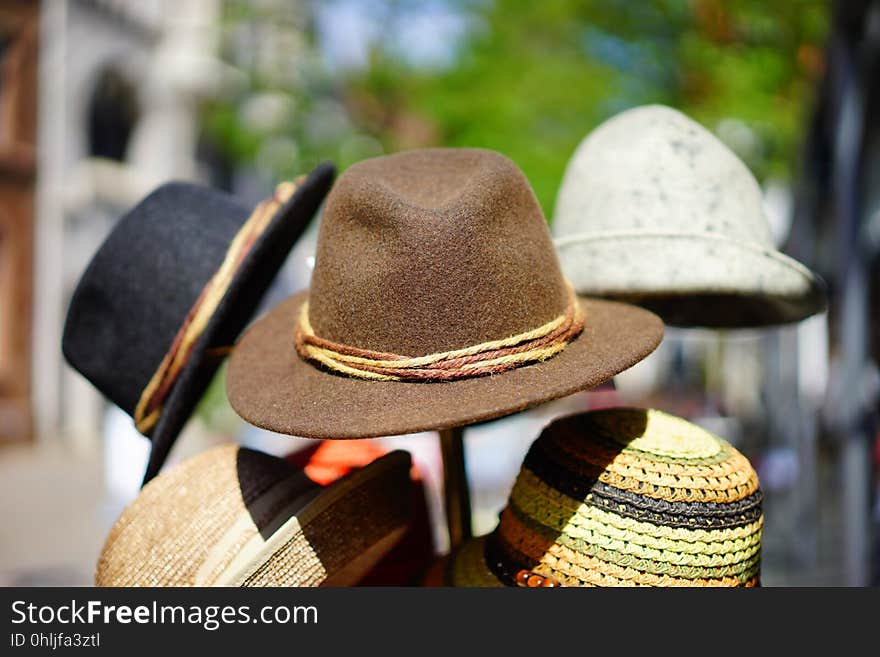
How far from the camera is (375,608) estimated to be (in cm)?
104

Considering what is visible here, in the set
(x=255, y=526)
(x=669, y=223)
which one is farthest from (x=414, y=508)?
(x=669, y=223)

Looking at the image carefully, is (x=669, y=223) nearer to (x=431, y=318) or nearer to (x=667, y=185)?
(x=667, y=185)

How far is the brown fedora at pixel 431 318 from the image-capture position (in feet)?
3.36

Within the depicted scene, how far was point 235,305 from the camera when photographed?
1359mm

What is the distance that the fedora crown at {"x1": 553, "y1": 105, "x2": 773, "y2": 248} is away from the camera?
138 cm

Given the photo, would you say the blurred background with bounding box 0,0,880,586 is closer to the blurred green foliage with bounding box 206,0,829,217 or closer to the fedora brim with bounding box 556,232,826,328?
the blurred green foliage with bounding box 206,0,829,217

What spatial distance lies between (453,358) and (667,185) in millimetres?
596

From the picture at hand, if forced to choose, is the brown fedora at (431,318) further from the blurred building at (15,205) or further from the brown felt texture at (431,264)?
the blurred building at (15,205)

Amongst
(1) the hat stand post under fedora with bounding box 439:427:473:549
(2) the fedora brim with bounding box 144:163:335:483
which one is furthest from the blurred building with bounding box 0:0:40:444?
(1) the hat stand post under fedora with bounding box 439:427:473:549

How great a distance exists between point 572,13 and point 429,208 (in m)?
7.62

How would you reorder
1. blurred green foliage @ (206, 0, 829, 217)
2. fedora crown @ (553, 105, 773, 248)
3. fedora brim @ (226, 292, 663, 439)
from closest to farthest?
fedora brim @ (226, 292, 663, 439)
fedora crown @ (553, 105, 773, 248)
blurred green foliage @ (206, 0, 829, 217)

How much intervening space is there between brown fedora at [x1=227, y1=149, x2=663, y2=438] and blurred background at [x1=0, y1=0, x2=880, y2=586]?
0.84 meters

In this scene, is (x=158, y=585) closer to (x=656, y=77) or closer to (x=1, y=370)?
(x=656, y=77)

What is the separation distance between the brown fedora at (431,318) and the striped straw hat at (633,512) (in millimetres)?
134
